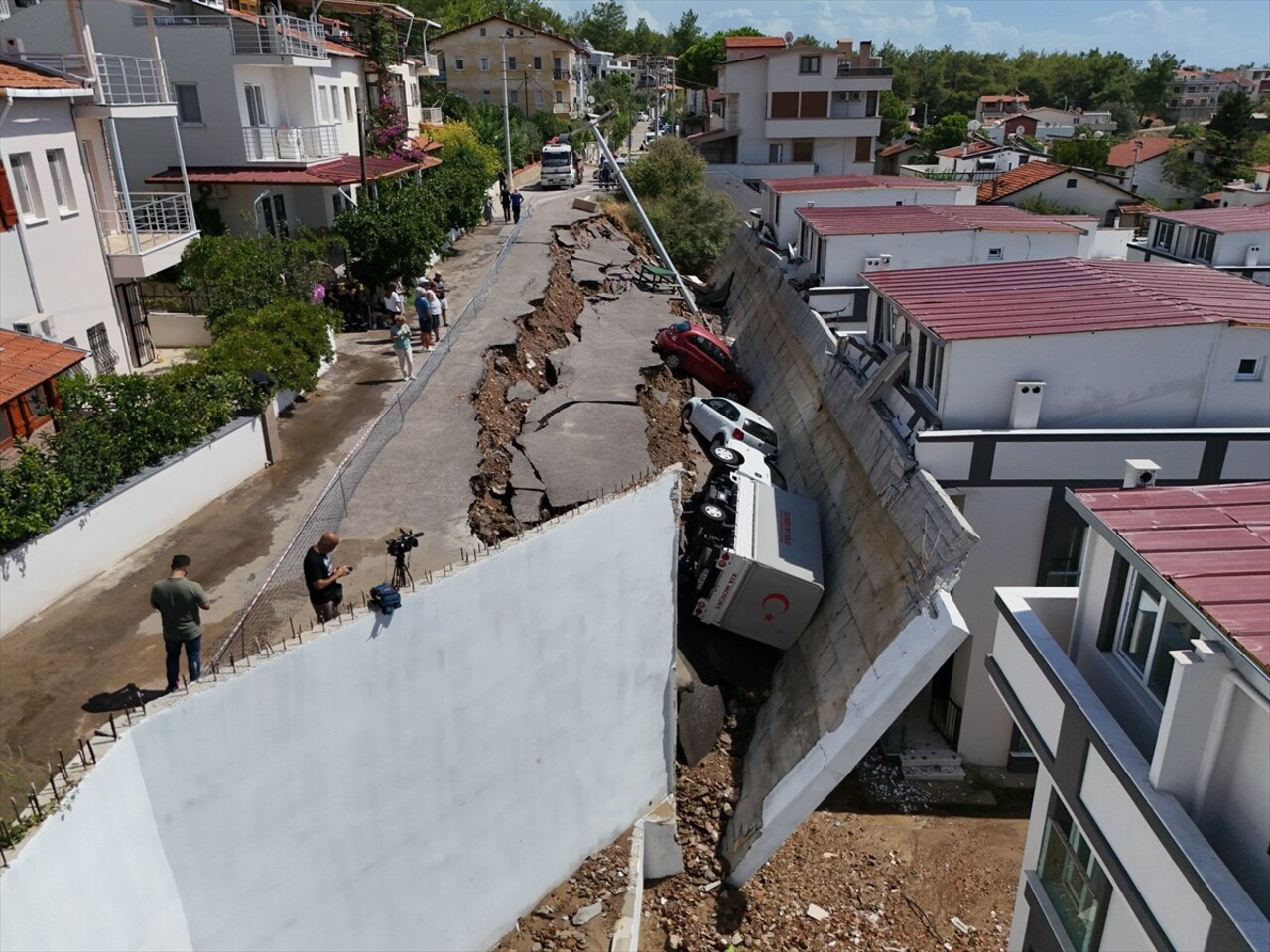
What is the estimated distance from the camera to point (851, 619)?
505 inches

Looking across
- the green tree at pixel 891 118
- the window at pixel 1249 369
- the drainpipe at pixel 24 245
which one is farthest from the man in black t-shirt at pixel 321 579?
the green tree at pixel 891 118

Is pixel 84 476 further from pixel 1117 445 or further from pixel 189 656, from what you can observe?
pixel 1117 445

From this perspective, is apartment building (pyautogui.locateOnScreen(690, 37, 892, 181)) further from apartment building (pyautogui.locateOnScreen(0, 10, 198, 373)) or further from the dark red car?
apartment building (pyautogui.locateOnScreen(0, 10, 198, 373))

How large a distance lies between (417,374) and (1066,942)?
14856 millimetres

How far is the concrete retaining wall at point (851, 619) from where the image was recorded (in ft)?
34.2

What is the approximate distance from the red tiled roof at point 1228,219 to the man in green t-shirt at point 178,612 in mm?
25815

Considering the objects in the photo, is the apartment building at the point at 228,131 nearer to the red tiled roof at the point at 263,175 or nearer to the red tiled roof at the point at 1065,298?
the red tiled roof at the point at 263,175

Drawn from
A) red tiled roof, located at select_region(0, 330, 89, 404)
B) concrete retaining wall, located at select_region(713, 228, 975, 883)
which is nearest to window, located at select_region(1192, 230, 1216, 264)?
concrete retaining wall, located at select_region(713, 228, 975, 883)

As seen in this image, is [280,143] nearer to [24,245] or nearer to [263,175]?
[263,175]

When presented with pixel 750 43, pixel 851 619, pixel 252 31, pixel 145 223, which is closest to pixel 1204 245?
pixel 851 619

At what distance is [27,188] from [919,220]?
19.1m

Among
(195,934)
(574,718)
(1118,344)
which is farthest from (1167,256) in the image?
(195,934)

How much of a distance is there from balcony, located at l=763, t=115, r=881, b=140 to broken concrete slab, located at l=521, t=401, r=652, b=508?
3388 cm

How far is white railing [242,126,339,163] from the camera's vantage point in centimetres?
2522
